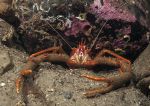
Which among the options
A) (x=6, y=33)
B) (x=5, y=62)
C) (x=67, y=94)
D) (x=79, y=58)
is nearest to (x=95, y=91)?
(x=67, y=94)

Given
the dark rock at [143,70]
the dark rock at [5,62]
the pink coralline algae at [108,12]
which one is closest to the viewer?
the dark rock at [143,70]

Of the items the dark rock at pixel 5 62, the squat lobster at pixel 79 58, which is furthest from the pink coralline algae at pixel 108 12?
the dark rock at pixel 5 62

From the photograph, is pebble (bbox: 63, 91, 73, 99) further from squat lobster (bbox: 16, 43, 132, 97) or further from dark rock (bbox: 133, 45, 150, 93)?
dark rock (bbox: 133, 45, 150, 93)

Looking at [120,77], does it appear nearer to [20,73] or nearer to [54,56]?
[54,56]

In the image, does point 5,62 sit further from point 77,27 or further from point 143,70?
point 143,70

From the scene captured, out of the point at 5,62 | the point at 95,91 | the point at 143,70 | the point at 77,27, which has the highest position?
the point at 77,27

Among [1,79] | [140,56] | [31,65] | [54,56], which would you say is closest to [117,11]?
[140,56]

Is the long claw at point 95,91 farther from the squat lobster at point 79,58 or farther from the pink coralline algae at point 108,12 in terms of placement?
the pink coralline algae at point 108,12
